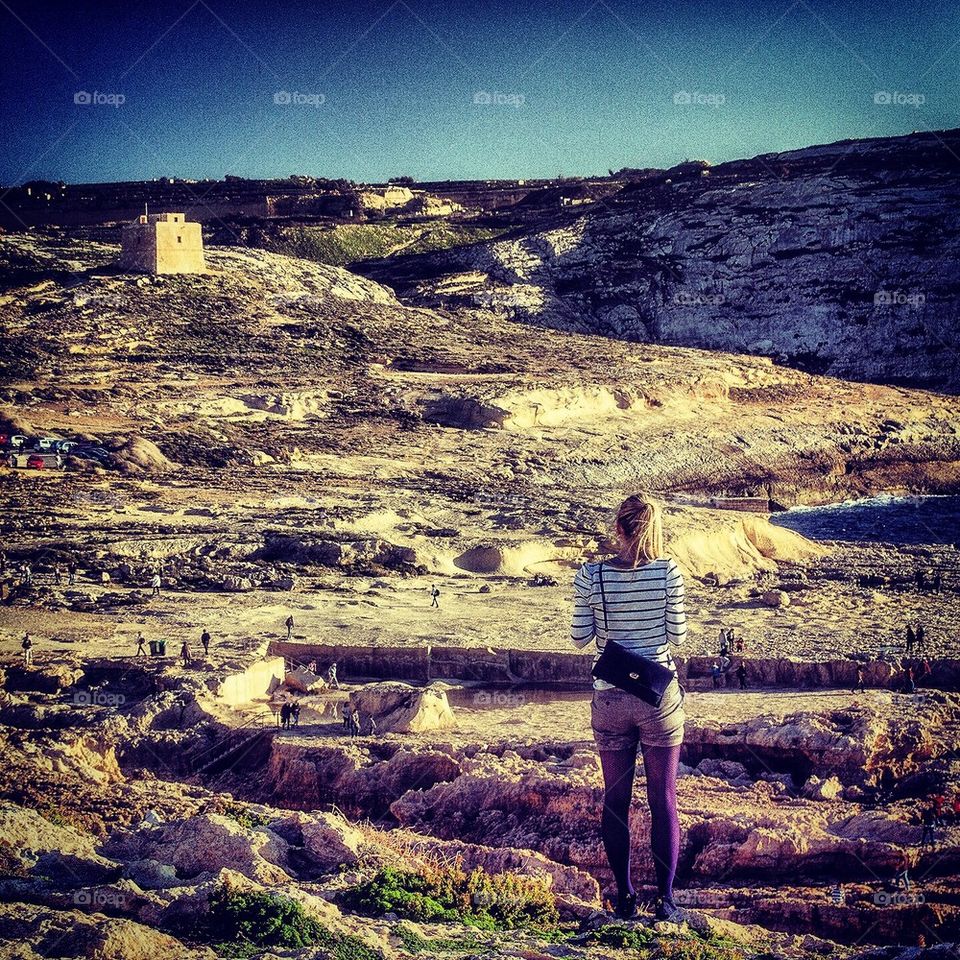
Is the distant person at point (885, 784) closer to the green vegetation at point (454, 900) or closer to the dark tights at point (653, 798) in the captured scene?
the green vegetation at point (454, 900)

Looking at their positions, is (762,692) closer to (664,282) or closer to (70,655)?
(70,655)

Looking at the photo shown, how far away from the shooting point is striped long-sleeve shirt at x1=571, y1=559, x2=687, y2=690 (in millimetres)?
5809

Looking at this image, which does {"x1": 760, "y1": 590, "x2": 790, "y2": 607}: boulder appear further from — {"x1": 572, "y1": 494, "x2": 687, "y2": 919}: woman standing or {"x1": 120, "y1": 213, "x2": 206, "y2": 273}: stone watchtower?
{"x1": 120, "y1": 213, "x2": 206, "y2": 273}: stone watchtower

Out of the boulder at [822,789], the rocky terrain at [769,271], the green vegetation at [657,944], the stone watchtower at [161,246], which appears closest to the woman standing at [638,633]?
the green vegetation at [657,944]

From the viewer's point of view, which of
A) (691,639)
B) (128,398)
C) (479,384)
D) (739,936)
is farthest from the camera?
(479,384)

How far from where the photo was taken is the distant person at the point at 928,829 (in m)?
9.87

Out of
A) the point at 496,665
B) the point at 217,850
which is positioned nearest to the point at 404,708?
the point at 496,665

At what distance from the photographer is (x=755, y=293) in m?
47.8

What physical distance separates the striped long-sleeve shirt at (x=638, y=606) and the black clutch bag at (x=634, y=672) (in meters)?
0.08

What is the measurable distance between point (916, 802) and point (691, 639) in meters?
6.90

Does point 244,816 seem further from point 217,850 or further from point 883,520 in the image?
point 883,520

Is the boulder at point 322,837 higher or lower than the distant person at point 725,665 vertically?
lower

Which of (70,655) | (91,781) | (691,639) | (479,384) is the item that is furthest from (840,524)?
(91,781)

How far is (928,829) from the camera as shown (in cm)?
998
